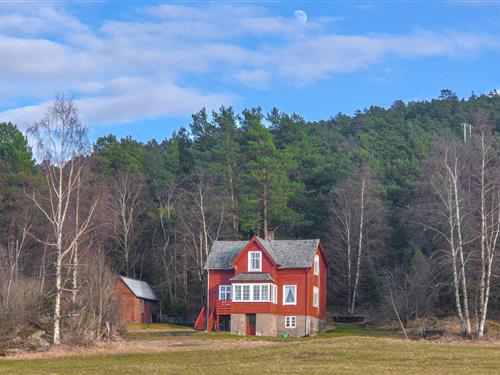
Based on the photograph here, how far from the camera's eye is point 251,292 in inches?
2435

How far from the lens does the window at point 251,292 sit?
61719mm

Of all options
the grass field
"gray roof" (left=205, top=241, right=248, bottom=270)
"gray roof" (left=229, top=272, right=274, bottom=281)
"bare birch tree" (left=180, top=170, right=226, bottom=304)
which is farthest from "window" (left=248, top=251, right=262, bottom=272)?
the grass field

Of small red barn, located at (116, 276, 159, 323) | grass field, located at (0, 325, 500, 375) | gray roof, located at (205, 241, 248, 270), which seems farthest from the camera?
small red barn, located at (116, 276, 159, 323)

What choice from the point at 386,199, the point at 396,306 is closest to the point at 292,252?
the point at 396,306

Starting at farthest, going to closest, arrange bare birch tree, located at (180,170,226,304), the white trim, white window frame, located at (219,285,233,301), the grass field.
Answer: bare birch tree, located at (180,170,226,304) → the white trim → white window frame, located at (219,285,233,301) → the grass field

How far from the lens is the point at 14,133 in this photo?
8150cm

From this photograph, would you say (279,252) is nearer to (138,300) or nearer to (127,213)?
(138,300)

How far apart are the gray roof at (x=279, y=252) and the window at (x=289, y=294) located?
165 cm

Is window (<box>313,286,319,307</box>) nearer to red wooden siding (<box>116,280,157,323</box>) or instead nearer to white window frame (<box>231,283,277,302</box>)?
white window frame (<box>231,283,277,302</box>)

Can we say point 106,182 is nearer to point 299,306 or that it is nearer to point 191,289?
point 191,289

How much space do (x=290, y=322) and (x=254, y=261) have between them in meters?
5.41

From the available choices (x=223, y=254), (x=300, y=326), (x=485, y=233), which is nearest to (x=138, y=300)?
(x=223, y=254)

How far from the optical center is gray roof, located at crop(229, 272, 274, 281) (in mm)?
61781

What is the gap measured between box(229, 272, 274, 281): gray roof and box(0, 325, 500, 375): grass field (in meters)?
18.0
